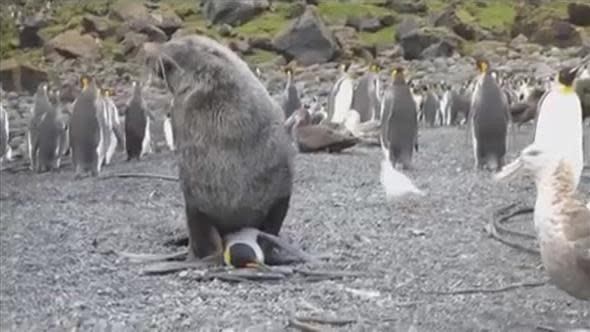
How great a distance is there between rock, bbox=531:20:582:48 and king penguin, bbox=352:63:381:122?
929 cm

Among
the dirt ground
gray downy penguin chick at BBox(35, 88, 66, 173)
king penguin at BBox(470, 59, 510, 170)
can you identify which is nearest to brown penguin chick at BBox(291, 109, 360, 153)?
king penguin at BBox(470, 59, 510, 170)

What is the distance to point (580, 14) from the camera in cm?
2072

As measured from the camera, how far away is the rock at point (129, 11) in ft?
67.0

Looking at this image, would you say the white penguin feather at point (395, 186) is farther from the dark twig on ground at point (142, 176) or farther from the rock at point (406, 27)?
the rock at point (406, 27)

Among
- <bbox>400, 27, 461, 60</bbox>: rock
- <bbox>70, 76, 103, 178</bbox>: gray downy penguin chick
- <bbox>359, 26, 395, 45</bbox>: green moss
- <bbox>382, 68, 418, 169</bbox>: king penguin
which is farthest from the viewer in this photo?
<bbox>359, 26, 395, 45</bbox>: green moss

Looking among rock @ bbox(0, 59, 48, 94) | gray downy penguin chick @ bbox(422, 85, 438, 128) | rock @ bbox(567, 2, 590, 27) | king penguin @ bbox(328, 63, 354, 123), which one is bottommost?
rock @ bbox(567, 2, 590, 27)

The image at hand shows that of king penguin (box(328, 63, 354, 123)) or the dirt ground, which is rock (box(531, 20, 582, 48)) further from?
the dirt ground

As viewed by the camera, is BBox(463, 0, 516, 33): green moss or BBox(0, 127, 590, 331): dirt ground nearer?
BBox(0, 127, 590, 331): dirt ground

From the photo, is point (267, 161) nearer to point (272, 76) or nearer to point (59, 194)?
point (59, 194)

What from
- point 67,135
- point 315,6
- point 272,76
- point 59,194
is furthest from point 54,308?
point 315,6

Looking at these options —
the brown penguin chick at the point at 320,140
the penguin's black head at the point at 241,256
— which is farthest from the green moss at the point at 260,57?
the penguin's black head at the point at 241,256

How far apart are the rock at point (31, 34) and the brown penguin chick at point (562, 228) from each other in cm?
1533

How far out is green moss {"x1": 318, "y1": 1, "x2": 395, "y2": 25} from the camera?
22.6m

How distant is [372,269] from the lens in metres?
3.94
